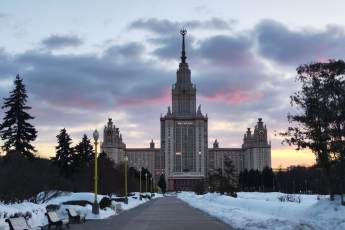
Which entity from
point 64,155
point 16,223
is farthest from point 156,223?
point 64,155

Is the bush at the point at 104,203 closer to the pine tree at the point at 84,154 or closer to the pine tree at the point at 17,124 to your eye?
the pine tree at the point at 17,124

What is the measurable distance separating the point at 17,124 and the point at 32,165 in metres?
12.7

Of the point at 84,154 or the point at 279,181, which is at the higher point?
the point at 84,154

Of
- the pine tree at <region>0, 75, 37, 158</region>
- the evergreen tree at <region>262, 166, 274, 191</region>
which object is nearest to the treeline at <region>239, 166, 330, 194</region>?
the evergreen tree at <region>262, 166, 274, 191</region>

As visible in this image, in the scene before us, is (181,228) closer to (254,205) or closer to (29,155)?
(254,205)

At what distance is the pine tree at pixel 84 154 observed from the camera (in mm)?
82550

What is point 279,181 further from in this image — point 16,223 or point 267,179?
point 16,223

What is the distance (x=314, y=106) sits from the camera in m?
29.2

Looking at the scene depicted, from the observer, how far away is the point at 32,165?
162ft

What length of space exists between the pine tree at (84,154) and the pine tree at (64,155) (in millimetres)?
977

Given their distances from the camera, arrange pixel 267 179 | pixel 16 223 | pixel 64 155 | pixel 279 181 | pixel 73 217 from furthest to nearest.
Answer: pixel 267 179 < pixel 279 181 < pixel 64 155 < pixel 73 217 < pixel 16 223

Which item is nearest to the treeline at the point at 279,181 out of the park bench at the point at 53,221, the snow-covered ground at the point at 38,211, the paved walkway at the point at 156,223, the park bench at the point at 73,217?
the snow-covered ground at the point at 38,211

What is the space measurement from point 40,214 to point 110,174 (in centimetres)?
4939

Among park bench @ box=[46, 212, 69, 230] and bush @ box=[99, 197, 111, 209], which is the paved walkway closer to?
park bench @ box=[46, 212, 69, 230]
